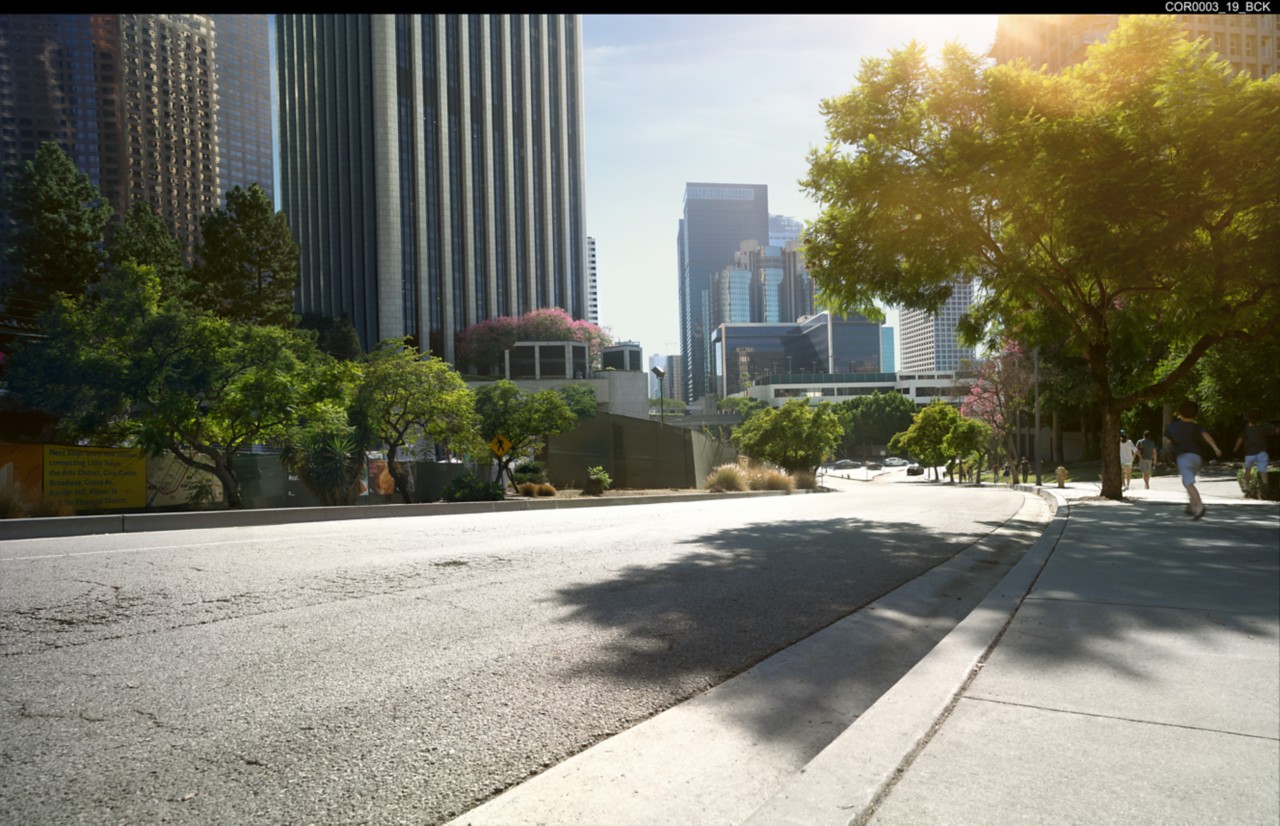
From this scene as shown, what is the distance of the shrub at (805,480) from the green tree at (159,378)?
97.4 ft

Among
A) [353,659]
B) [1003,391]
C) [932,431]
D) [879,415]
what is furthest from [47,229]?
[879,415]

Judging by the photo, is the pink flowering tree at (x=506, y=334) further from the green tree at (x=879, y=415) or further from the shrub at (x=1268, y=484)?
the shrub at (x=1268, y=484)

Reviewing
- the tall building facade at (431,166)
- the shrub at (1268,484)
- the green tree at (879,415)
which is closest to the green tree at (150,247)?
the shrub at (1268,484)

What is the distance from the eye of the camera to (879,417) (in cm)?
13062

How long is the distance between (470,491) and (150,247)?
77.1ft

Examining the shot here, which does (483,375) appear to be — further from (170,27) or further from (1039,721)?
(1039,721)

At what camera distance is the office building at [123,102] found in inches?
1972

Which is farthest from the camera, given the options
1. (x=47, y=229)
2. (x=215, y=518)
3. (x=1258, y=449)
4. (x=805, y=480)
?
(x=805, y=480)

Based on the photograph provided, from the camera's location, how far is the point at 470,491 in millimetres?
22594

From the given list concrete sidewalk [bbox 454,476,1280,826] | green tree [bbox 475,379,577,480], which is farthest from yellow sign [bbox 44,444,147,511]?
concrete sidewalk [bbox 454,476,1280,826]

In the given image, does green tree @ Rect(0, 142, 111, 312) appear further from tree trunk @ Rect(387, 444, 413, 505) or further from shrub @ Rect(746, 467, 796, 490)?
shrub @ Rect(746, 467, 796, 490)

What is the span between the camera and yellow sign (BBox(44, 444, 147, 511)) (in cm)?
Result: 1827

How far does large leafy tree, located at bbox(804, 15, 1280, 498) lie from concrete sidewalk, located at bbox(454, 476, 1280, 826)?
11.1 m

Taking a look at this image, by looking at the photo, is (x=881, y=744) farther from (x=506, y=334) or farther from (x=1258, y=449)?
(x=506, y=334)
